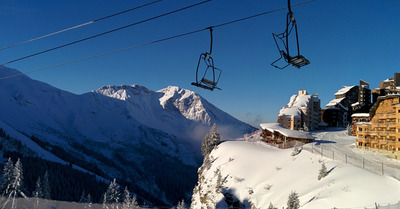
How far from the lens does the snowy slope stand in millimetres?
27125

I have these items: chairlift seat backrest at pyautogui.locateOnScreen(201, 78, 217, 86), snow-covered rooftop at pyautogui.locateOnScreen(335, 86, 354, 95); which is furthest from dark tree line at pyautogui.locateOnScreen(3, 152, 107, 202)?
chairlift seat backrest at pyautogui.locateOnScreen(201, 78, 217, 86)

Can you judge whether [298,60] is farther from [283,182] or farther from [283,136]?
[283,136]

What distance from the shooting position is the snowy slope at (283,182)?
27.1 m

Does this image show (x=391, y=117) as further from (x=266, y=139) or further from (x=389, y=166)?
(x=266, y=139)

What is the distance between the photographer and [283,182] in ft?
132

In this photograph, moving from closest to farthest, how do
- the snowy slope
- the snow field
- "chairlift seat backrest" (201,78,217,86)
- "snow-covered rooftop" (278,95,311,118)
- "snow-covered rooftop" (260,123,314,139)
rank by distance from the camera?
1. "chairlift seat backrest" (201,78,217,86)
2. the snow field
3. the snowy slope
4. "snow-covered rooftop" (260,123,314,139)
5. "snow-covered rooftop" (278,95,311,118)

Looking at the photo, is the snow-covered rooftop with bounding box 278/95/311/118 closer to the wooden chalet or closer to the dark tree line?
the wooden chalet

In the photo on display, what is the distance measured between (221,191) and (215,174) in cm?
826

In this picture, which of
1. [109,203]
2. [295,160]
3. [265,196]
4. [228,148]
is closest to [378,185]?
[265,196]

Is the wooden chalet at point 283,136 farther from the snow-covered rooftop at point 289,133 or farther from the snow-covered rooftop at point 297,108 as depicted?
the snow-covered rooftop at point 297,108

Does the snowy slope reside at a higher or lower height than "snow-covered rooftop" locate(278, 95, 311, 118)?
lower

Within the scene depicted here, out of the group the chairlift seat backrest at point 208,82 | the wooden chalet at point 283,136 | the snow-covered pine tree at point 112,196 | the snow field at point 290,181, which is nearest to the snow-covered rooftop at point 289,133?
the wooden chalet at point 283,136

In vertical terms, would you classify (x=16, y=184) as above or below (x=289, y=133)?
below

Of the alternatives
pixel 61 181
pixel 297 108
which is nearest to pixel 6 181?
pixel 297 108
